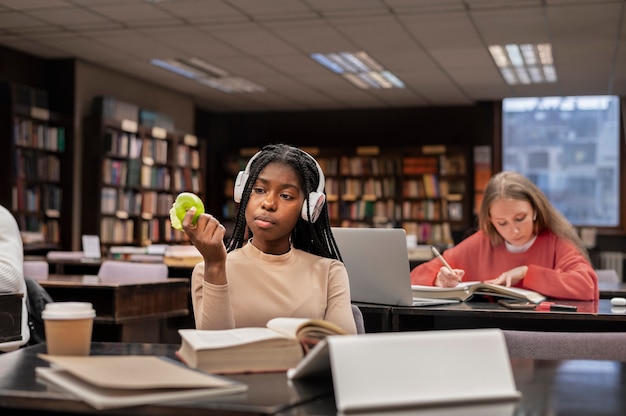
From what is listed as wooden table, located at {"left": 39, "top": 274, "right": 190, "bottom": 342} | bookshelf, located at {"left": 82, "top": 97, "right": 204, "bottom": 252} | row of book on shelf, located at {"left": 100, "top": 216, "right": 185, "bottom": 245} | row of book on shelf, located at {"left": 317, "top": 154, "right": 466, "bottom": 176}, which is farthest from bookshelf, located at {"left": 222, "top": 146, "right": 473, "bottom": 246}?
wooden table, located at {"left": 39, "top": 274, "right": 190, "bottom": 342}

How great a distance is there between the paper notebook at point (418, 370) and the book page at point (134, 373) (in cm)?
21

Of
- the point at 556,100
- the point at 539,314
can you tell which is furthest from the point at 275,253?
the point at 556,100

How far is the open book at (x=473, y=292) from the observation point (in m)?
3.08

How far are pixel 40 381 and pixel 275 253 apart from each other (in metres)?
0.80

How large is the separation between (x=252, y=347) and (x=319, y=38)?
253 inches

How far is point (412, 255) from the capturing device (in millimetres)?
7324

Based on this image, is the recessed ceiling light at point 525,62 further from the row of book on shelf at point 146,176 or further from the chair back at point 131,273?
the chair back at point 131,273

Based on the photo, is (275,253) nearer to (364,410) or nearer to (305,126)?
(364,410)

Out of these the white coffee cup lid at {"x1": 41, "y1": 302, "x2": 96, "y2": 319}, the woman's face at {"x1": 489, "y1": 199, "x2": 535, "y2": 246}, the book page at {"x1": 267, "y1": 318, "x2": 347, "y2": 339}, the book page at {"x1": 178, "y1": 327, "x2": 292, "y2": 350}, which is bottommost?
the book page at {"x1": 178, "y1": 327, "x2": 292, "y2": 350}

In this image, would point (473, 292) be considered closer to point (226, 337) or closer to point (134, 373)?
point (226, 337)

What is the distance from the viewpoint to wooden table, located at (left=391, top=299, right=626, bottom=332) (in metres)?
2.75

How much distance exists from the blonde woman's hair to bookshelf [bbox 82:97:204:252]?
606cm

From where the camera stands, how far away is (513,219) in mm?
3391

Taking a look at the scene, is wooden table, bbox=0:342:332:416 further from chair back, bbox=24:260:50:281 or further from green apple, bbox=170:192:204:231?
chair back, bbox=24:260:50:281
